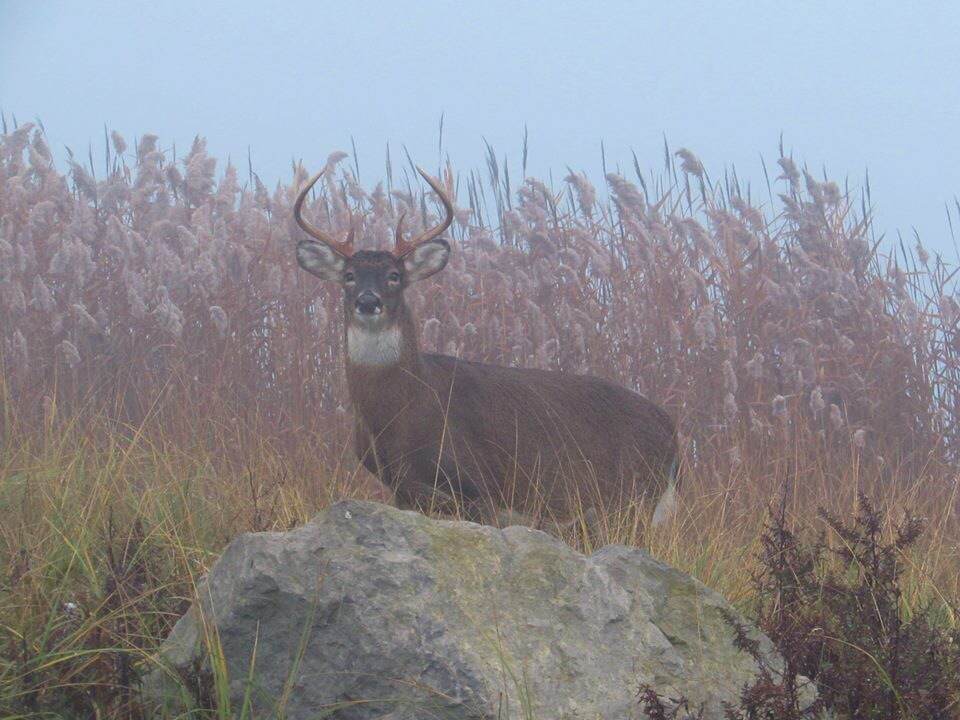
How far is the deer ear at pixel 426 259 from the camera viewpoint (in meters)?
6.47

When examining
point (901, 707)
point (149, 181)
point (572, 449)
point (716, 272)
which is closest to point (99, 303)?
point (149, 181)

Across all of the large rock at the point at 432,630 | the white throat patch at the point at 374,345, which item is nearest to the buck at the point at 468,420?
the white throat patch at the point at 374,345

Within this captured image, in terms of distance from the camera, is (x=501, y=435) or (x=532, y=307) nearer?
(x=501, y=435)

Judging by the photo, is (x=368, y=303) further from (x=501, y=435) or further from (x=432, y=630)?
(x=432, y=630)

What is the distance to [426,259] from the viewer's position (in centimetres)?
652

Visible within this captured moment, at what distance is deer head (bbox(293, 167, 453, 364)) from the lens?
20.2 ft

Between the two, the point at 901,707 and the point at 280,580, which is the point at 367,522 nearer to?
the point at 280,580

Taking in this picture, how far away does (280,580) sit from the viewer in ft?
10.0

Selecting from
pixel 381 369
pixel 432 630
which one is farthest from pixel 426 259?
pixel 432 630

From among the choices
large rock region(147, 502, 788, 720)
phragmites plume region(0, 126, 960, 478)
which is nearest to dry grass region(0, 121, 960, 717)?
phragmites plume region(0, 126, 960, 478)

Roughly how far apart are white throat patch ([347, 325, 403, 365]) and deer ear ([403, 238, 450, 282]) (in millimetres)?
389

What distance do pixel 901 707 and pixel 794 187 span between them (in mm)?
6418

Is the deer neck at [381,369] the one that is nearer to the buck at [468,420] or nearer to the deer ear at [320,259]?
the buck at [468,420]

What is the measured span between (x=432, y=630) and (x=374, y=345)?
329 cm
